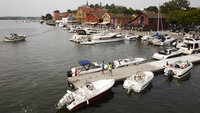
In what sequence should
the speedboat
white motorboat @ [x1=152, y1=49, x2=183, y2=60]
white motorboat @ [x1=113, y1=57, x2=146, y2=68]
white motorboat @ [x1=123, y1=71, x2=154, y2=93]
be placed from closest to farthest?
white motorboat @ [x1=123, y1=71, x2=154, y2=93] → the speedboat → white motorboat @ [x1=113, y1=57, x2=146, y2=68] → white motorboat @ [x1=152, y1=49, x2=183, y2=60]

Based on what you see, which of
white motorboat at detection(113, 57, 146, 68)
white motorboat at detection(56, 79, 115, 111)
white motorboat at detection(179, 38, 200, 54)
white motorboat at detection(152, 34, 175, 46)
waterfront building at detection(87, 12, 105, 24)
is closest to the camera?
white motorboat at detection(56, 79, 115, 111)

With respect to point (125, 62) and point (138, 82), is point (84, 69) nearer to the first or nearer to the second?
point (125, 62)

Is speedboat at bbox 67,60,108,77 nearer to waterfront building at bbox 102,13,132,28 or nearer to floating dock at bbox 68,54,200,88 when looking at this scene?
floating dock at bbox 68,54,200,88

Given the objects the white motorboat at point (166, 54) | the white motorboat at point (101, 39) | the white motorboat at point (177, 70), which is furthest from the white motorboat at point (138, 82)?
the white motorboat at point (101, 39)

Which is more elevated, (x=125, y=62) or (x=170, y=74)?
(x=125, y=62)

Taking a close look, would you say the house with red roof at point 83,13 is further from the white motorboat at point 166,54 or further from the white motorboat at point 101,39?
the white motorboat at point 166,54

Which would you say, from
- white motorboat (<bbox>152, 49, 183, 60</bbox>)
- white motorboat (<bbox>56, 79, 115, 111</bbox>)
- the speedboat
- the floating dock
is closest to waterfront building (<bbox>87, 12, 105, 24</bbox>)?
white motorboat (<bbox>152, 49, 183, 60</bbox>)

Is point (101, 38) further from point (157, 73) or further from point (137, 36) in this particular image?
point (157, 73)

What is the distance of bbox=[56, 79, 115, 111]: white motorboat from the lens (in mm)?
15633

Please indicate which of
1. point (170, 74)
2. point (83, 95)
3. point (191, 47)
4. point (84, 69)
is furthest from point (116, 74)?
point (191, 47)

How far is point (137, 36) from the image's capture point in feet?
199

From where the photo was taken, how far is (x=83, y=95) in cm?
1638

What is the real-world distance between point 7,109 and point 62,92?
19.3ft

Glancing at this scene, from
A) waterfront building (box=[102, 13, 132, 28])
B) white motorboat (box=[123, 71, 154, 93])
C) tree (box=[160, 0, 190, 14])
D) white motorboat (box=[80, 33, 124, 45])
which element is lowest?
white motorboat (box=[123, 71, 154, 93])
